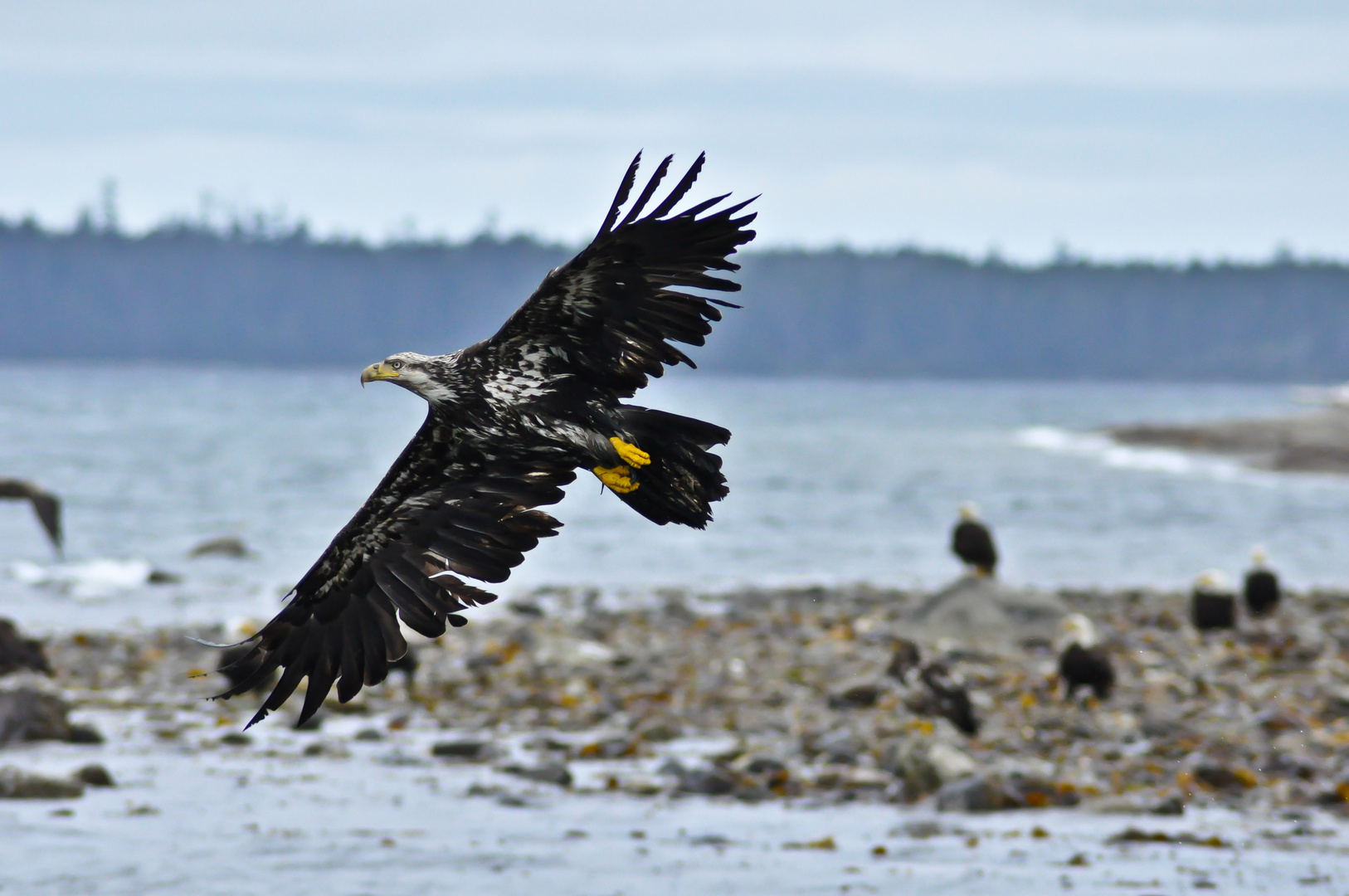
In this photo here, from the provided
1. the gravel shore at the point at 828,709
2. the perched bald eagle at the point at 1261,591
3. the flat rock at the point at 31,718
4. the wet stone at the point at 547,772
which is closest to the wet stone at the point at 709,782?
the gravel shore at the point at 828,709

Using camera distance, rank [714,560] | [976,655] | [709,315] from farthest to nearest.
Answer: [714,560] → [976,655] → [709,315]

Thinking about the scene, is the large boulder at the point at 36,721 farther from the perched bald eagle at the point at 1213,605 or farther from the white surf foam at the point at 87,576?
the perched bald eagle at the point at 1213,605

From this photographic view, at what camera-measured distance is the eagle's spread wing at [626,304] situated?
6352 millimetres

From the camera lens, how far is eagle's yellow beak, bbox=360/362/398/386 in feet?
22.3

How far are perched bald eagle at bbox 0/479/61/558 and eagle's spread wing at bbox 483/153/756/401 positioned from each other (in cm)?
768

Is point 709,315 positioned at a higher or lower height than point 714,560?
higher

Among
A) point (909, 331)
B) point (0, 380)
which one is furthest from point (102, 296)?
point (909, 331)

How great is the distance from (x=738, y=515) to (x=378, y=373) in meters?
28.4

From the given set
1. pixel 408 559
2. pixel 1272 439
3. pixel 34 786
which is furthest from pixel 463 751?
pixel 1272 439

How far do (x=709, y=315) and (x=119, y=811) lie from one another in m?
5.56

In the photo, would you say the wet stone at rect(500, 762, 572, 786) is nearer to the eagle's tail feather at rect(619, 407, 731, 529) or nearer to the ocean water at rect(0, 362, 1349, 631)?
the eagle's tail feather at rect(619, 407, 731, 529)

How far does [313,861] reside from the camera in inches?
358

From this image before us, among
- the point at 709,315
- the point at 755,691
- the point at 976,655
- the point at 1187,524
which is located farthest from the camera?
the point at 1187,524

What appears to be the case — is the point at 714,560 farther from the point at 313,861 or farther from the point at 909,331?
the point at 909,331
